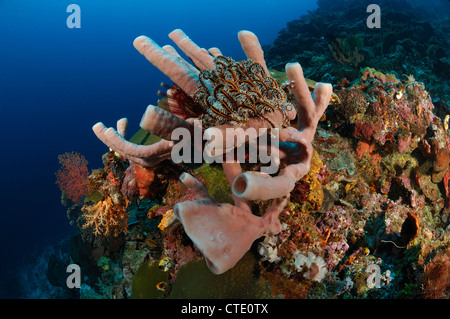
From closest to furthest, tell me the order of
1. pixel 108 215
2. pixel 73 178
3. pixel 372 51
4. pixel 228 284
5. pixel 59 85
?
pixel 228 284 < pixel 108 215 < pixel 73 178 < pixel 372 51 < pixel 59 85

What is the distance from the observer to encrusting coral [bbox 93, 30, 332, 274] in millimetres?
1770

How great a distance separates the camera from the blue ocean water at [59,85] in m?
24.0

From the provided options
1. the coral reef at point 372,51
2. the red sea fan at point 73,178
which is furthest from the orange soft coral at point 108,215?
the coral reef at point 372,51

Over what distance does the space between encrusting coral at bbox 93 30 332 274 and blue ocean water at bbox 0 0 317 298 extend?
19633 millimetres

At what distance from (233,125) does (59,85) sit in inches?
3106

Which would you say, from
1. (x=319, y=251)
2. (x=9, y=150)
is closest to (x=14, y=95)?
(x=9, y=150)

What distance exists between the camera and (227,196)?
2.84 m

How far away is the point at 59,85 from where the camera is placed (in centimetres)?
6184
